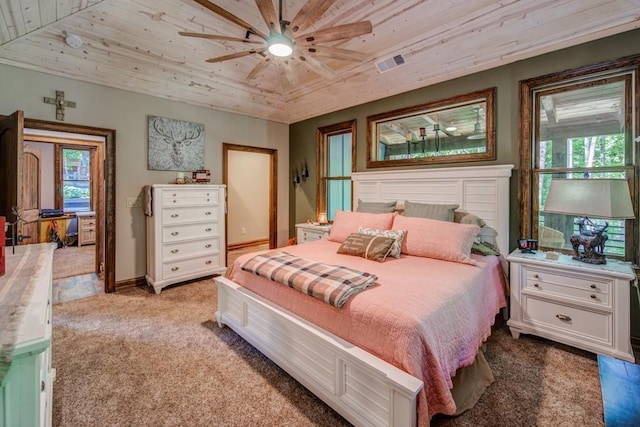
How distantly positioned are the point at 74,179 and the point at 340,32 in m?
7.56

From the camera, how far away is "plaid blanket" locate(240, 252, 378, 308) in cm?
171

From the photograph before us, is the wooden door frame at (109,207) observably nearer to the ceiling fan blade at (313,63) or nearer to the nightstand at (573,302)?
the ceiling fan blade at (313,63)

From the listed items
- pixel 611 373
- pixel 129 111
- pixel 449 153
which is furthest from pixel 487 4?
pixel 129 111

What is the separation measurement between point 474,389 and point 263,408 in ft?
4.25

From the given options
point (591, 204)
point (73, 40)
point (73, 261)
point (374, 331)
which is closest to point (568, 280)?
point (591, 204)

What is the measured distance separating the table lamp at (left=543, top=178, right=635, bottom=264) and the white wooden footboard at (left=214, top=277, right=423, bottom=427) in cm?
186

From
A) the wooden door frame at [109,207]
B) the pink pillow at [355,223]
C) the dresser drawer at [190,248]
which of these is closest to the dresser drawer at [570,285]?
the pink pillow at [355,223]

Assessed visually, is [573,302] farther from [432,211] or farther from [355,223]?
[355,223]

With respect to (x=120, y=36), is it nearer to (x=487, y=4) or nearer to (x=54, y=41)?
(x=54, y=41)

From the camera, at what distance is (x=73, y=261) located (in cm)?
525

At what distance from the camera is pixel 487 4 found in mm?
2436

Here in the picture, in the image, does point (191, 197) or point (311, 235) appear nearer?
point (191, 197)

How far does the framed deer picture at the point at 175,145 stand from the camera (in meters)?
3.92

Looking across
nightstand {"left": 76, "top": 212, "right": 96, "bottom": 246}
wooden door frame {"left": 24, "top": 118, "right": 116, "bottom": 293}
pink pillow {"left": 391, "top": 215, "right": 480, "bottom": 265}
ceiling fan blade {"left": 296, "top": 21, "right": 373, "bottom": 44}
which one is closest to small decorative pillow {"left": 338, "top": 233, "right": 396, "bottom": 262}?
pink pillow {"left": 391, "top": 215, "right": 480, "bottom": 265}
